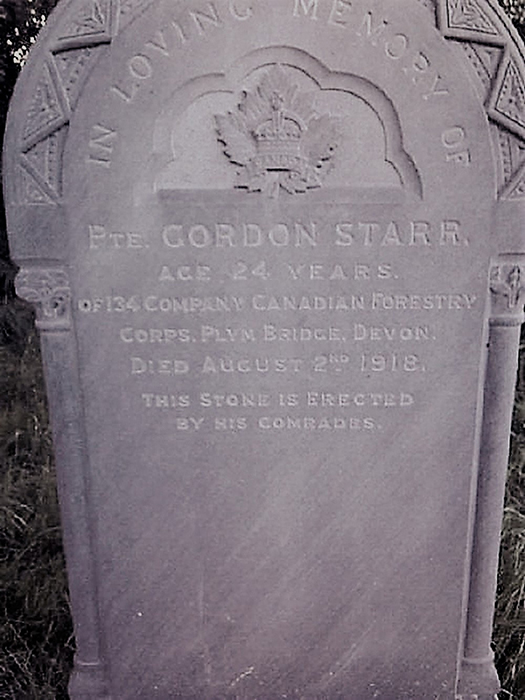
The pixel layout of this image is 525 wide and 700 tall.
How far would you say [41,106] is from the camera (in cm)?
203

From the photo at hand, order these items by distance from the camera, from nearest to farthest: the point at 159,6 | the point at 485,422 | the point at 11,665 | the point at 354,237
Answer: the point at 159,6 < the point at 354,237 < the point at 485,422 < the point at 11,665

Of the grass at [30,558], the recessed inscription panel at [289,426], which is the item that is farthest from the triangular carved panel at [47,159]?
the grass at [30,558]

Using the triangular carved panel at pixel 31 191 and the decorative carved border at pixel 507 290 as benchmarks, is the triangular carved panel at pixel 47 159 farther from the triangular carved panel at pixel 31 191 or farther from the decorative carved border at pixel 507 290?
the decorative carved border at pixel 507 290

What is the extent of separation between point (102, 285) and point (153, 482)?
2.04 ft

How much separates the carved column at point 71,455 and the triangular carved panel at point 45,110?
1.19ft

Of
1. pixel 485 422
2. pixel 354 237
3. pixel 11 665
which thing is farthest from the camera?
pixel 11 665

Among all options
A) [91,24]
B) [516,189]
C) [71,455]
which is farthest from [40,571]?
[516,189]

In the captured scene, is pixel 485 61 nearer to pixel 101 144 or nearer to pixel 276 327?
pixel 276 327

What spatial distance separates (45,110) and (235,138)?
502 mm

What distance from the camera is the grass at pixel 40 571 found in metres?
2.84

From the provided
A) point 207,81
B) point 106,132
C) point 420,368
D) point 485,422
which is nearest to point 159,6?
point 207,81

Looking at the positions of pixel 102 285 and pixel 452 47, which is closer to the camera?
pixel 452 47

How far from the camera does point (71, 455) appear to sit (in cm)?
234

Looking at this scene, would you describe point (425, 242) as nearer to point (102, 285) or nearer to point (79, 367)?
point (102, 285)
